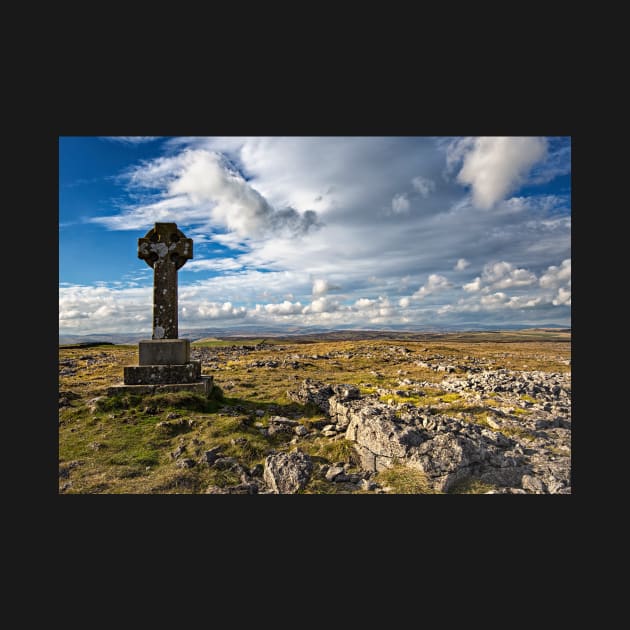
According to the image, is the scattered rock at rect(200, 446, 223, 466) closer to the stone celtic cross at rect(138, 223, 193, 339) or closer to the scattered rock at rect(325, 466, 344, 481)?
the scattered rock at rect(325, 466, 344, 481)

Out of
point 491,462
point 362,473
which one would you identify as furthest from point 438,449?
point 362,473

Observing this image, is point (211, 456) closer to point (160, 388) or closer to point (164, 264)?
point (160, 388)

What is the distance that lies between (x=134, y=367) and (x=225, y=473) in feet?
18.9

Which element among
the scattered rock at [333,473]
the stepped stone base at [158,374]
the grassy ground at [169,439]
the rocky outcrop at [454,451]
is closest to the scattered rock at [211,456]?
the grassy ground at [169,439]

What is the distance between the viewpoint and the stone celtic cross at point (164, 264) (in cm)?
1153

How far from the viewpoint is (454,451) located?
716 cm

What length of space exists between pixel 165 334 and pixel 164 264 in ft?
8.12

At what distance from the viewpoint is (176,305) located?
461 inches

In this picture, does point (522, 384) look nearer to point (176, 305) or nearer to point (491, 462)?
point (491, 462)

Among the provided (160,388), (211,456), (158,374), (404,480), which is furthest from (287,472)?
(158,374)

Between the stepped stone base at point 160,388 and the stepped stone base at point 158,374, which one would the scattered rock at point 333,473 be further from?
the stepped stone base at point 158,374

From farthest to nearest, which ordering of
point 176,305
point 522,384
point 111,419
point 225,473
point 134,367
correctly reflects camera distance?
point 522,384 → point 176,305 → point 134,367 → point 111,419 → point 225,473

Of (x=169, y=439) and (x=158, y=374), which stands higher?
(x=158, y=374)

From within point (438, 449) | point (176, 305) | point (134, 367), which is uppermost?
point (176, 305)
